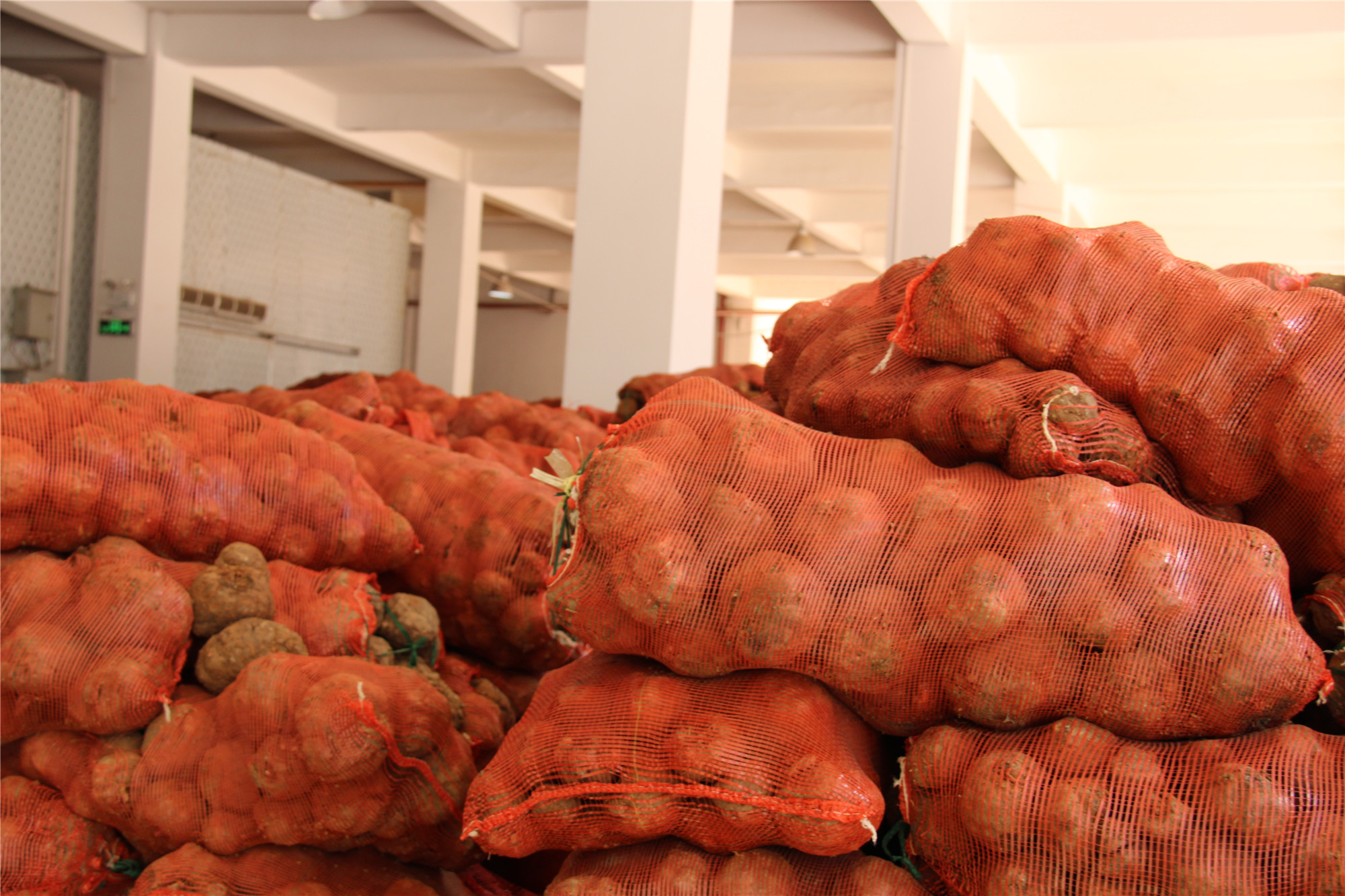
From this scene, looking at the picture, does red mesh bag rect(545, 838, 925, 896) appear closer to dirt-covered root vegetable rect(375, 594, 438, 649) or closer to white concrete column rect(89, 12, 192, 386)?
dirt-covered root vegetable rect(375, 594, 438, 649)

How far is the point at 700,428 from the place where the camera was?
1599mm

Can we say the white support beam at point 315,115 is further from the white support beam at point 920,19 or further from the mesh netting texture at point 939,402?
the mesh netting texture at point 939,402

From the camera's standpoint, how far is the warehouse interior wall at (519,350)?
74.4 ft

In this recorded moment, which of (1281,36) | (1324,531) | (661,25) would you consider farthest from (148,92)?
(1324,531)

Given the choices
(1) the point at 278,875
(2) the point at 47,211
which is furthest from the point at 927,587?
(2) the point at 47,211

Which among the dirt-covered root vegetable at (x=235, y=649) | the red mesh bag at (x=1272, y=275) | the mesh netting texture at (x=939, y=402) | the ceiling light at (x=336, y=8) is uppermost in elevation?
the ceiling light at (x=336, y=8)

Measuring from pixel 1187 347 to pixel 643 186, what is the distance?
13.8ft

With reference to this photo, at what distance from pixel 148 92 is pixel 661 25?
5.97 m

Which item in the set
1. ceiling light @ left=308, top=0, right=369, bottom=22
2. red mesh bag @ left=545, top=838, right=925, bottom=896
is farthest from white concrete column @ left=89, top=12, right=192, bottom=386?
red mesh bag @ left=545, top=838, right=925, bottom=896

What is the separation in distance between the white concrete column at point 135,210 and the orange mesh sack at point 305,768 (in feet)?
27.4

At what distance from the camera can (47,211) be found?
923cm

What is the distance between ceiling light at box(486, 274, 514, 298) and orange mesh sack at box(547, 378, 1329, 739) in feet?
62.6

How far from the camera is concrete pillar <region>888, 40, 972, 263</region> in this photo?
26.4ft

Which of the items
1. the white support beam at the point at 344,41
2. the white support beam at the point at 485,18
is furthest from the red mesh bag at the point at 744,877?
the white support beam at the point at 344,41
